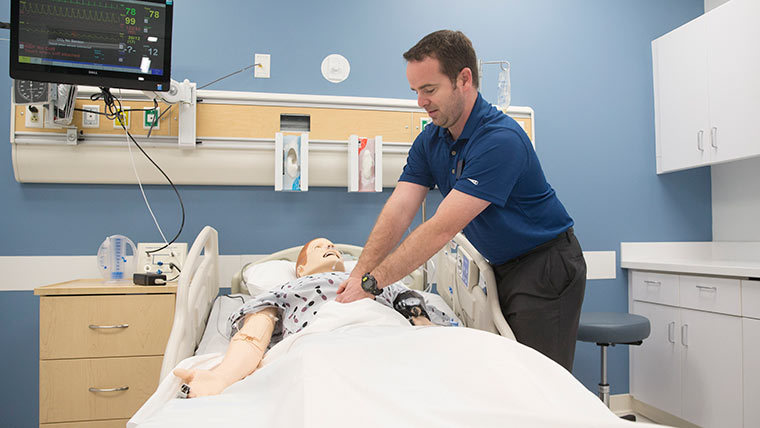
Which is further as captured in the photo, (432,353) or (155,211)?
(155,211)

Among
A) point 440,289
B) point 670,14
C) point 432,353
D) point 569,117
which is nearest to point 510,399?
point 432,353

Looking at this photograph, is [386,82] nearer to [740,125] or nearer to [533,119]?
[533,119]

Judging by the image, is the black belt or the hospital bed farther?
the black belt

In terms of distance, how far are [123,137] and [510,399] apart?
2.41 m

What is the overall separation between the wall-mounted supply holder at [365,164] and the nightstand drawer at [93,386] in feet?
4.26

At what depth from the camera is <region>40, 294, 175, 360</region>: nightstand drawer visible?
1952 mm

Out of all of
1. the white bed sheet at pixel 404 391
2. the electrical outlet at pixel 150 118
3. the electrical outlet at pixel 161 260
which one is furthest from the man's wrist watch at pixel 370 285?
the electrical outlet at pixel 150 118

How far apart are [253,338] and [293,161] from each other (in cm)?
130

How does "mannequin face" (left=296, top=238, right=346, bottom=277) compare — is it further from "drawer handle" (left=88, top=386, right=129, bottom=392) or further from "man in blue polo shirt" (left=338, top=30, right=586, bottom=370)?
"drawer handle" (left=88, top=386, right=129, bottom=392)

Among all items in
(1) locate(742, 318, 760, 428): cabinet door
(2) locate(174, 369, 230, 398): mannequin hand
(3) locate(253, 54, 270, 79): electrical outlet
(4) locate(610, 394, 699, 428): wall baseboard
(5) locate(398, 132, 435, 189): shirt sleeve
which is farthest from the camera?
(4) locate(610, 394, 699, 428): wall baseboard

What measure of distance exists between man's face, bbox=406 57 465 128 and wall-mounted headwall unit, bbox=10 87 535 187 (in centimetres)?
110

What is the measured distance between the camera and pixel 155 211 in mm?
2652

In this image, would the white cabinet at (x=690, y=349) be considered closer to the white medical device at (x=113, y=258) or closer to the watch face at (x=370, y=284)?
the watch face at (x=370, y=284)

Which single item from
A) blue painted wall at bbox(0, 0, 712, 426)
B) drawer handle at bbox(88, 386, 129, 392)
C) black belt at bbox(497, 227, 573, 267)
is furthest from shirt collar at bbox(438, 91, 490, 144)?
drawer handle at bbox(88, 386, 129, 392)
